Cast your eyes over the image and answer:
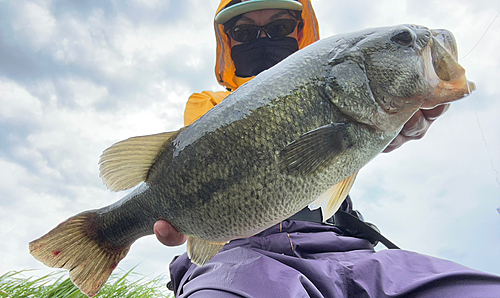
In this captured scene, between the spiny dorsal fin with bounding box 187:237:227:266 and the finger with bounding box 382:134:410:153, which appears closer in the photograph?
the spiny dorsal fin with bounding box 187:237:227:266

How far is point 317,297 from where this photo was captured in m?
1.79

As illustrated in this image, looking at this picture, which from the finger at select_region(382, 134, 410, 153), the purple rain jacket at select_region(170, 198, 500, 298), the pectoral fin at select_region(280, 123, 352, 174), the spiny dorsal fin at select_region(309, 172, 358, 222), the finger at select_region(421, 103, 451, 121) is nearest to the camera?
the pectoral fin at select_region(280, 123, 352, 174)

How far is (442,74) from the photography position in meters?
1.68

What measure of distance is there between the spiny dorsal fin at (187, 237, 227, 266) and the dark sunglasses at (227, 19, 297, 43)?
2366 mm

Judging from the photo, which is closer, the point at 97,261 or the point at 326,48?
the point at 326,48

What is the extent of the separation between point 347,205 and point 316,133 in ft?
4.01

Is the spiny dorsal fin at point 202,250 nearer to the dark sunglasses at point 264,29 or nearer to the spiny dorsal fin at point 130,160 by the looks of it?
the spiny dorsal fin at point 130,160

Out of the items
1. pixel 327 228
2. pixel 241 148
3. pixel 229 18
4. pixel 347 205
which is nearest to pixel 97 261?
pixel 241 148

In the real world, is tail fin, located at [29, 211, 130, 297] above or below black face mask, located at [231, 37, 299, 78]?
below

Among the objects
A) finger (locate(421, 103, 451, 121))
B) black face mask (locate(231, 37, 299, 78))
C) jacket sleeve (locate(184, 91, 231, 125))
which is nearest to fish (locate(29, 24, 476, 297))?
finger (locate(421, 103, 451, 121))

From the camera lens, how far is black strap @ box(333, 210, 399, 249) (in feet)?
7.72

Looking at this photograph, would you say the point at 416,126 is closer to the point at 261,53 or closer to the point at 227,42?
the point at 261,53

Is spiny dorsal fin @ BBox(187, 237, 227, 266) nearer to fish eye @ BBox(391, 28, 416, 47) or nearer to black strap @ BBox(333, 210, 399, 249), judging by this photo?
black strap @ BBox(333, 210, 399, 249)

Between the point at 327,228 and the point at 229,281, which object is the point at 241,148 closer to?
the point at 229,281
